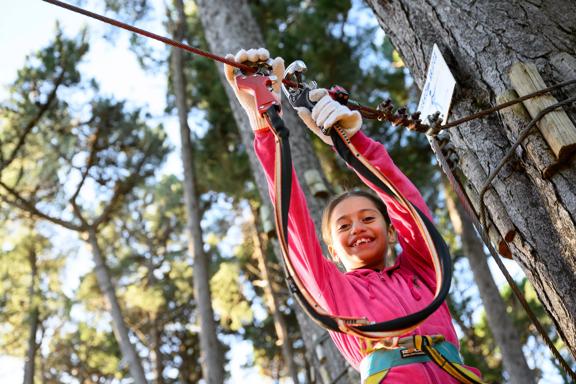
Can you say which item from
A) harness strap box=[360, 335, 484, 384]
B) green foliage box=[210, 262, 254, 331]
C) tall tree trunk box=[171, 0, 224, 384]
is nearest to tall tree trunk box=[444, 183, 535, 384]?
tall tree trunk box=[171, 0, 224, 384]

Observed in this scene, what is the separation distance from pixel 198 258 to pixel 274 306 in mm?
3461

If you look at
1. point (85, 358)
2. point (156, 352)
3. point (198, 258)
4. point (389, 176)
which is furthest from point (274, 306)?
point (389, 176)

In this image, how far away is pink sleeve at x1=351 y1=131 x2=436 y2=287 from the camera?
1911mm

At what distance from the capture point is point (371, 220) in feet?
6.66

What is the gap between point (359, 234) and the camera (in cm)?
200

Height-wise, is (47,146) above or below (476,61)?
above

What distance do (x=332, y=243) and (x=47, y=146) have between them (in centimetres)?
878

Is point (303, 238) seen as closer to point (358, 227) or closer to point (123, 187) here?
point (358, 227)

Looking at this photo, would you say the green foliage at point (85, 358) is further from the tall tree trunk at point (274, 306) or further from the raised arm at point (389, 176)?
the raised arm at point (389, 176)

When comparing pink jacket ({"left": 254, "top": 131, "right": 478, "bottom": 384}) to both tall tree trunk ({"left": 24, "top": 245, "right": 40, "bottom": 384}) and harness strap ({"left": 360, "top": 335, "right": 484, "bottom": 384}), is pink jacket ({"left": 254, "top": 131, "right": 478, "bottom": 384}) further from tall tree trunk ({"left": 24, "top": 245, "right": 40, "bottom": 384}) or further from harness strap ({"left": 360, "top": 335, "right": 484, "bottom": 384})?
tall tree trunk ({"left": 24, "top": 245, "right": 40, "bottom": 384})

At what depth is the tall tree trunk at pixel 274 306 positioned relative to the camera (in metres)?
10.6

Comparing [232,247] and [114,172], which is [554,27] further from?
[232,247]

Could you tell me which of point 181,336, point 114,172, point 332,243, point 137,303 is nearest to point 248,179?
point 114,172

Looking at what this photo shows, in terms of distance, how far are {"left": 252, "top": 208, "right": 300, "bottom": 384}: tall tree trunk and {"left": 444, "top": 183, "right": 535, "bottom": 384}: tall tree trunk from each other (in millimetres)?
3408
